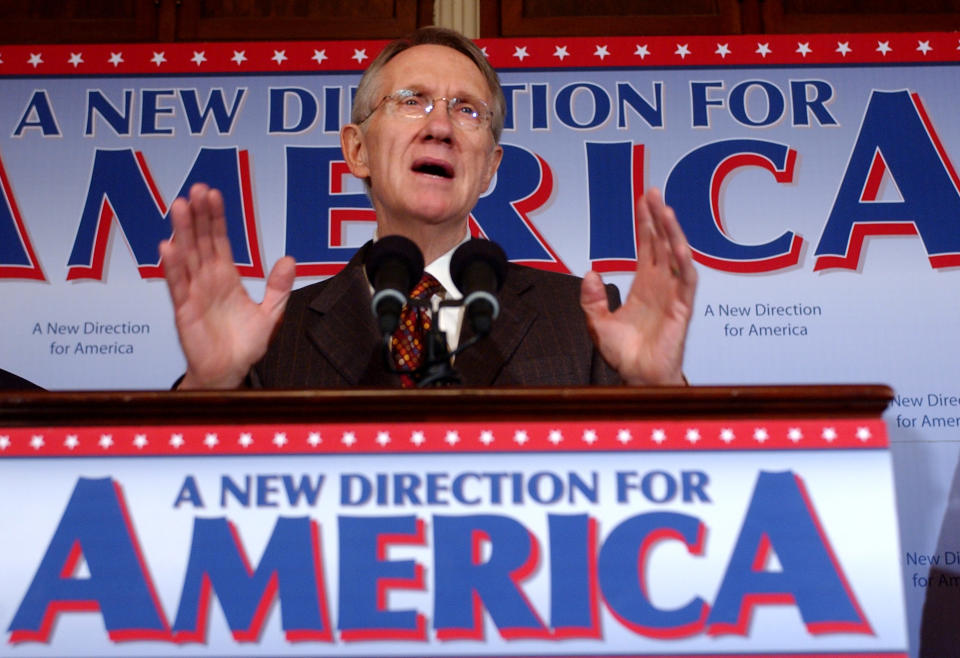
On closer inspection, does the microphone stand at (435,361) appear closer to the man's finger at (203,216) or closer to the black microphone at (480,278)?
the black microphone at (480,278)

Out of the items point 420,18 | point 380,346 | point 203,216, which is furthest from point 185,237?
point 420,18

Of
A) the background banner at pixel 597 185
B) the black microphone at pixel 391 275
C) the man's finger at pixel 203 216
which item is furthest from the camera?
the background banner at pixel 597 185

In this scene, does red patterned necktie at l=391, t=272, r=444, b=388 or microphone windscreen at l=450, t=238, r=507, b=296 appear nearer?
microphone windscreen at l=450, t=238, r=507, b=296

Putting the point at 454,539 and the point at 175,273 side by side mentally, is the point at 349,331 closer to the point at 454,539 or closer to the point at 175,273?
the point at 175,273

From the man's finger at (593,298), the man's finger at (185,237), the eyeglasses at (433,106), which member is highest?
the eyeglasses at (433,106)

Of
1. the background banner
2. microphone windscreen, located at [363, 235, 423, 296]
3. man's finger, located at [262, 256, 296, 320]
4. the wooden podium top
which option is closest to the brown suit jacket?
man's finger, located at [262, 256, 296, 320]

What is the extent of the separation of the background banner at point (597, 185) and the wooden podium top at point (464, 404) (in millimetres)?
1439

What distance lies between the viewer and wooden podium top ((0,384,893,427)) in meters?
0.99

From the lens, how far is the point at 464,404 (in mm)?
995

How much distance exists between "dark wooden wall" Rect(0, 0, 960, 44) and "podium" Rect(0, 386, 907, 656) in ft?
6.35

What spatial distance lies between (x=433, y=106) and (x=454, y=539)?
98 centimetres

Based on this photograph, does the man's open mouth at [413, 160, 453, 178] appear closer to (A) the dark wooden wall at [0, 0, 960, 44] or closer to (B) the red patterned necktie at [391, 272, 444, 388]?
(B) the red patterned necktie at [391, 272, 444, 388]

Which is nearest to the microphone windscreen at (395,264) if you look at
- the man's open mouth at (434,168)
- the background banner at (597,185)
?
the man's open mouth at (434,168)

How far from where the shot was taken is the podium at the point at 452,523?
0.94m
